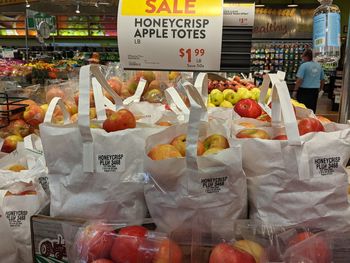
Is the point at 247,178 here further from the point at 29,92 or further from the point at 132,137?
the point at 29,92

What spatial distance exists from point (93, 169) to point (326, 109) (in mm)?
10396

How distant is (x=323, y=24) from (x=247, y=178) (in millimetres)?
829

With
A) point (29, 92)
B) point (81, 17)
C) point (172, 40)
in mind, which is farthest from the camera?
point (81, 17)

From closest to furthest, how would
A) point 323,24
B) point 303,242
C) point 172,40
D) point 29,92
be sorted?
point 303,242 < point 172,40 < point 323,24 < point 29,92

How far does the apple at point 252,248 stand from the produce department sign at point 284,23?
11.2 m

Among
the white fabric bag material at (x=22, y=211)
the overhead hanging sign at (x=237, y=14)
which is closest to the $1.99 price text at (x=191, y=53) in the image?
the overhead hanging sign at (x=237, y=14)

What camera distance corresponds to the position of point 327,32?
5.20 ft

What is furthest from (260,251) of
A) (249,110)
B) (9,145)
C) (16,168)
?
(9,145)

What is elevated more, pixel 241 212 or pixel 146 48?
pixel 146 48

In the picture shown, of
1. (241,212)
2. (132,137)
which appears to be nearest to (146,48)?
(132,137)

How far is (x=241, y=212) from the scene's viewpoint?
46.0 inches

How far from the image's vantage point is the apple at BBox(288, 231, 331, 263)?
987 millimetres

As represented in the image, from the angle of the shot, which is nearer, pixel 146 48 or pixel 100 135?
pixel 100 135

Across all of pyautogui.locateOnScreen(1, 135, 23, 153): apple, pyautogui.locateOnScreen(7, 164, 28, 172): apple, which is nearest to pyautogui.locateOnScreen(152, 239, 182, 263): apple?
pyautogui.locateOnScreen(7, 164, 28, 172): apple
